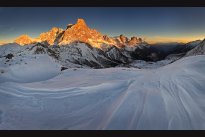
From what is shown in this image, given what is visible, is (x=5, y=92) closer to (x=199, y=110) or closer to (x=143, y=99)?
(x=143, y=99)

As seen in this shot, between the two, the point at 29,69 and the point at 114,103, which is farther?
the point at 29,69

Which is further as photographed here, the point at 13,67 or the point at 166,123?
the point at 13,67

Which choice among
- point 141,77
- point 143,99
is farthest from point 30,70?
point 143,99

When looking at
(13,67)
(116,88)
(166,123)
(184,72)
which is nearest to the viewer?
(166,123)

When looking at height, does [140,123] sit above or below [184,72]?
below

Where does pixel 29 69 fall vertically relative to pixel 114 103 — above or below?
above

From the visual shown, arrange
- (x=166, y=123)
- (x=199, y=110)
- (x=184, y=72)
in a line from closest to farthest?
1. (x=166, y=123)
2. (x=199, y=110)
3. (x=184, y=72)

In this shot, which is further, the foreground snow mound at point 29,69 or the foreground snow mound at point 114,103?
the foreground snow mound at point 29,69

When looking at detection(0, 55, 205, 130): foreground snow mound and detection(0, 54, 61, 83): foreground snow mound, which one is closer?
detection(0, 55, 205, 130): foreground snow mound
